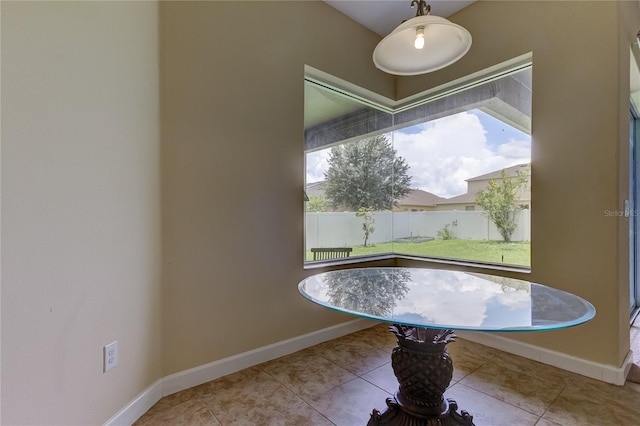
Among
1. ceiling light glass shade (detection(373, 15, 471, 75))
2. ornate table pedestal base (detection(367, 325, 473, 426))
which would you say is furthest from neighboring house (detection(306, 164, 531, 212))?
ornate table pedestal base (detection(367, 325, 473, 426))

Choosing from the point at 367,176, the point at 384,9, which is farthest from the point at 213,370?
the point at 384,9

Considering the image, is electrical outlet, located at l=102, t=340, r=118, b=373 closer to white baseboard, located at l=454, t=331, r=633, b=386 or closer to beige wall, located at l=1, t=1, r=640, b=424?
beige wall, located at l=1, t=1, r=640, b=424

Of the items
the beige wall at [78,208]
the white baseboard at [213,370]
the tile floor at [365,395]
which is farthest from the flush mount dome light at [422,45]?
the white baseboard at [213,370]

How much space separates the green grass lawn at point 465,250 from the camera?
2.36m

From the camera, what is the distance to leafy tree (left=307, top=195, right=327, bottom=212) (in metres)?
2.58

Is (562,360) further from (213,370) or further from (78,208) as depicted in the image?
(78,208)

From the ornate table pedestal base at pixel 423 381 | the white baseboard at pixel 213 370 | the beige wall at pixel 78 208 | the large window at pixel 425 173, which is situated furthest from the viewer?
the large window at pixel 425 173

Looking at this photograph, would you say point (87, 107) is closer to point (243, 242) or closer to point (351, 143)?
point (243, 242)

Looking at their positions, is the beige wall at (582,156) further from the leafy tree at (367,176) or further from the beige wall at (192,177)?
the leafy tree at (367,176)

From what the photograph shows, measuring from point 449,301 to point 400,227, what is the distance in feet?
6.62

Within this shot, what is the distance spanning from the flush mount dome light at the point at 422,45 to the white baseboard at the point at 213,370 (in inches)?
84.5

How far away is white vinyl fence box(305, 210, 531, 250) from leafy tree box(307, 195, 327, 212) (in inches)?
1.6

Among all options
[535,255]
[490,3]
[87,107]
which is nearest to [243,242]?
[87,107]

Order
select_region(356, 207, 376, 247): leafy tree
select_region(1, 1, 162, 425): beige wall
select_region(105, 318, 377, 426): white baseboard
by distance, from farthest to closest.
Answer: select_region(356, 207, 376, 247): leafy tree, select_region(105, 318, 377, 426): white baseboard, select_region(1, 1, 162, 425): beige wall
